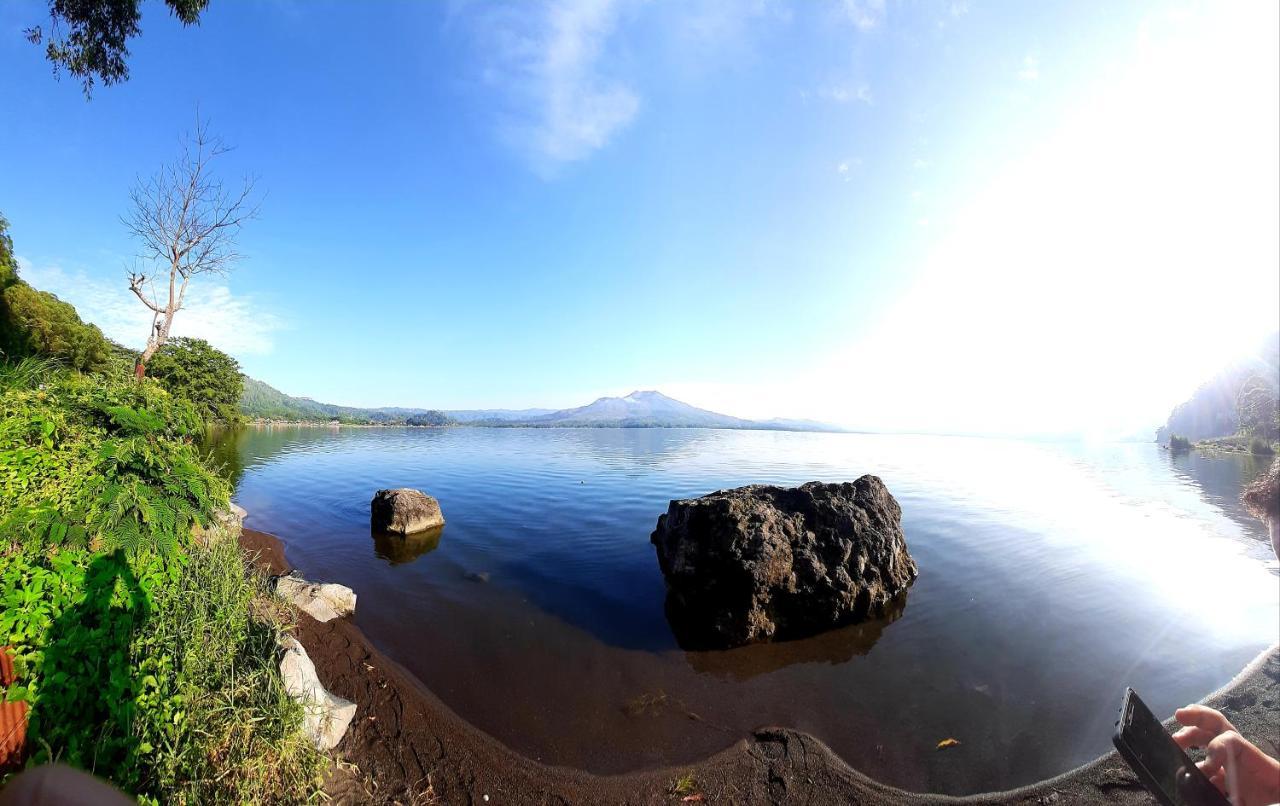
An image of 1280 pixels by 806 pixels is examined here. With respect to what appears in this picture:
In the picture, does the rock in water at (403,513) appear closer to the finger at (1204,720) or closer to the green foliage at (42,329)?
the finger at (1204,720)

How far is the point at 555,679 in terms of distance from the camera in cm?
795

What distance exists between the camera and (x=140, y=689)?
442 centimetres

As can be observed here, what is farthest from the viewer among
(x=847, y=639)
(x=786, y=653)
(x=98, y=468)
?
(x=847, y=639)

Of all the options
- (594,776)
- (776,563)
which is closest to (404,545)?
(594,776)

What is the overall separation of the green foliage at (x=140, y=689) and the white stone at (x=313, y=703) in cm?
33

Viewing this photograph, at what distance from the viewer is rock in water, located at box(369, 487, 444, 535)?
51.1ft

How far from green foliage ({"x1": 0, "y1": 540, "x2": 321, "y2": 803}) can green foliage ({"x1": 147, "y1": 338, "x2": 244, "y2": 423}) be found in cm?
6534

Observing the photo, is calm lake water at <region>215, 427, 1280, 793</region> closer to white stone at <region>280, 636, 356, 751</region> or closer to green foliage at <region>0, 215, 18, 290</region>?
white stone at <region>280, 636, 356, 751</region>

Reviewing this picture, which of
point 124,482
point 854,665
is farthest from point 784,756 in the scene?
point 124,482

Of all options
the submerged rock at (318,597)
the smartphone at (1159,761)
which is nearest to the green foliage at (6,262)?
the submerged rock at (318,597)

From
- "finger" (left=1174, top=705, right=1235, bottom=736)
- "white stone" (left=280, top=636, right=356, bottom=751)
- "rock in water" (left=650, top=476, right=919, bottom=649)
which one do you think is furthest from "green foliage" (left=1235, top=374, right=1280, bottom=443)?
"white stone" (left=280, top=636, right=356, bottom=751)

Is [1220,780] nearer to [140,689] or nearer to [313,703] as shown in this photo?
[313,703]

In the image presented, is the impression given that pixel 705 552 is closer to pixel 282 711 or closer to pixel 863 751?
pixel 863 751

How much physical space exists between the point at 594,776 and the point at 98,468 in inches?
272
